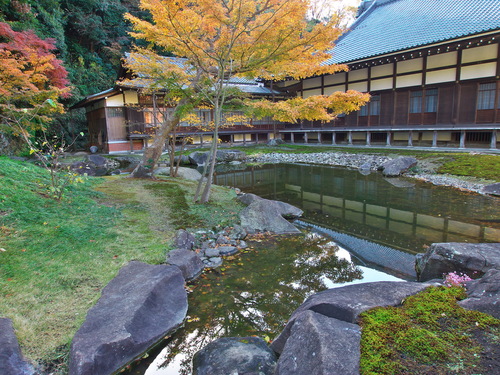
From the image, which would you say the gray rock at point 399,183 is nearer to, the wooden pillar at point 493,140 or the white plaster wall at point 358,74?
the wooden pillar at point 493,140

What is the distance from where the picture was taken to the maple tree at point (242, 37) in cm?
669

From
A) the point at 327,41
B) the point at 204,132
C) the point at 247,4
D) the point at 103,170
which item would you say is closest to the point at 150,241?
the point at 247,4

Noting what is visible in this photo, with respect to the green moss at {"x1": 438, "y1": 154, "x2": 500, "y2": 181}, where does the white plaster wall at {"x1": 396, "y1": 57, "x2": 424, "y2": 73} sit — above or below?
above

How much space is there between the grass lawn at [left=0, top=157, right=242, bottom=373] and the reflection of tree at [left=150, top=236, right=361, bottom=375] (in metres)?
1.13

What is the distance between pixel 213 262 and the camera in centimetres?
567

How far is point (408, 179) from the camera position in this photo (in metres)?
13.5

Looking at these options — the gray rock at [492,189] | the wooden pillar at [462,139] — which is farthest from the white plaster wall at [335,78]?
the gray rock at [492,189]

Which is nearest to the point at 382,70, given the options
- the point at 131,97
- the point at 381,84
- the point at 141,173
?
the point at 381,84

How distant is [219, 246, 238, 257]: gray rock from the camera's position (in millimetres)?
6062

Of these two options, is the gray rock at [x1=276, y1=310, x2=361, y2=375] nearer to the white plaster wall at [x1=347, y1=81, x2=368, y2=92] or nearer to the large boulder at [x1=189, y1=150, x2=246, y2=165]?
the large boulder at [x1=189, y1=150, x2=246, y2=165]

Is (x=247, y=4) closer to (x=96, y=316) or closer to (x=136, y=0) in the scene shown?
(x=96, y=316)

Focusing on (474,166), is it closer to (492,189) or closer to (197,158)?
(492,189)

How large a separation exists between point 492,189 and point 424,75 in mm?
9324

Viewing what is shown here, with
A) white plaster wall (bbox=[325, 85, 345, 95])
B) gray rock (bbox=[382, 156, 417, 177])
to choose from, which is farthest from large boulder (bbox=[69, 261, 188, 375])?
white plaster wall (bbox=[325, 85, 345, 95])
